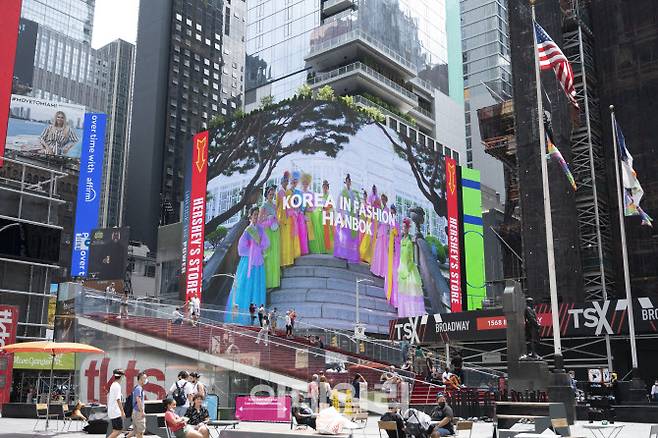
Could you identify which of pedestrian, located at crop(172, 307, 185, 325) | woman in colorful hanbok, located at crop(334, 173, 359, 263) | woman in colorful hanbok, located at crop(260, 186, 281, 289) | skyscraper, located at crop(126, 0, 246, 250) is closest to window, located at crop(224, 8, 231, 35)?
skyscraper, located at crop(126, 0, 246, 250)

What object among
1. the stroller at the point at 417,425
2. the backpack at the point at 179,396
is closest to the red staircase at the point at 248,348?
the backpack at the point at 179,396

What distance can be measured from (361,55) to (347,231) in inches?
1191

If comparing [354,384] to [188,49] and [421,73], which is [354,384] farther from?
[188,49]

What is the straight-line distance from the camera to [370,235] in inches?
2709

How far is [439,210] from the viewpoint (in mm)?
80375

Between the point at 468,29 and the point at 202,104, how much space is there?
167ft

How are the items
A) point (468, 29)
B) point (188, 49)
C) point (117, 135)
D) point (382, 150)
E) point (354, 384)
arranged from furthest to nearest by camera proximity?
point (117, 135) → point (188, 49) → point (468, 29) → point (382, 150) → point (354, 384)

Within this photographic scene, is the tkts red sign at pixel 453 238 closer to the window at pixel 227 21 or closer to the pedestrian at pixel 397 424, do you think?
the pedestrian at pixel 397 424

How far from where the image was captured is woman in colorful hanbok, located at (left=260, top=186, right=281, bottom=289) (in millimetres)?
64750

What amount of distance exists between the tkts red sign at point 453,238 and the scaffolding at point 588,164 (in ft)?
114

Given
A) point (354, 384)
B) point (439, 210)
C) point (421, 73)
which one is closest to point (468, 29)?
point (421, 73)

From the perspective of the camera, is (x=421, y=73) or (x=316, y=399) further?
(x=421, y=73)

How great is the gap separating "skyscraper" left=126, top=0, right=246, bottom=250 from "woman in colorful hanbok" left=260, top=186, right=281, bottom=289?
53.9m

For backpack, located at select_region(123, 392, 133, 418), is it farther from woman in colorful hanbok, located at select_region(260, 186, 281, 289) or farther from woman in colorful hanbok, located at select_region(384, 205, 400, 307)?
woman in colorful hanbok, located at select_region(384, 205, 400, 307)
